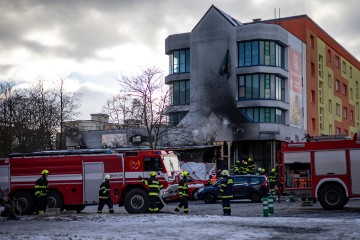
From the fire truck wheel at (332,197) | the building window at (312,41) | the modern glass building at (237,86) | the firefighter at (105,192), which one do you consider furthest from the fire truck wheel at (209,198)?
the building window at (312,41)

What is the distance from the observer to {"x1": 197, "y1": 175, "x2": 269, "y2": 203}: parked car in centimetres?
3156

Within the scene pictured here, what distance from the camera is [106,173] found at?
79.6 feet

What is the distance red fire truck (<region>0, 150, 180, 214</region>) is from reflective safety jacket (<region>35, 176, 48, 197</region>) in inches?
40.1

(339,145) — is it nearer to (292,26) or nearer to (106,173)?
(106,173)

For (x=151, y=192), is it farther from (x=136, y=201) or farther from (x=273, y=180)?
(x=273, y=180)

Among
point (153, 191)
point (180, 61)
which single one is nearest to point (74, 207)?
point (153, 191)

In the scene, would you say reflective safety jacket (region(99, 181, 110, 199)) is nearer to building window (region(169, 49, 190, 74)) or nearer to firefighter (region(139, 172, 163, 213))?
firefighter (region(139, 172, 163, 213))

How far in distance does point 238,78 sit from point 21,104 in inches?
840

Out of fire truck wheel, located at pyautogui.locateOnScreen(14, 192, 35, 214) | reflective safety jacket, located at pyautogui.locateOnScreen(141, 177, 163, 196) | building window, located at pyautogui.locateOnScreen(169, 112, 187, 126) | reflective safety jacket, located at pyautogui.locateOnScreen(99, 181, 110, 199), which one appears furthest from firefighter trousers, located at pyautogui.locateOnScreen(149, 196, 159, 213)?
building window, located at pyautogui.locateOnScreen(169, 112, 187, 126)

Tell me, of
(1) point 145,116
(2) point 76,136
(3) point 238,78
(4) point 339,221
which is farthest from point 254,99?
(4) point 339,221

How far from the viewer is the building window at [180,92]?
5728cm

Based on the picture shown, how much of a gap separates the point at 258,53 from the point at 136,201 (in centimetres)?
3297

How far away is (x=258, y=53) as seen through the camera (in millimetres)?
53594

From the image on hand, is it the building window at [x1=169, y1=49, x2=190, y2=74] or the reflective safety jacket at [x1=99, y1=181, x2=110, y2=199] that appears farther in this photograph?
the building window at [x1=169, y1=49, x2=190, y2=74]
